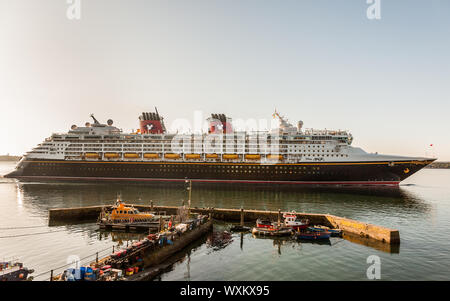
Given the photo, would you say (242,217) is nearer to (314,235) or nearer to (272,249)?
(272,249)

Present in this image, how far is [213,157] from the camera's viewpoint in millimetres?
57500

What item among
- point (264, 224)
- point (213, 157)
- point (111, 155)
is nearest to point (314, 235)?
point (264, 224)

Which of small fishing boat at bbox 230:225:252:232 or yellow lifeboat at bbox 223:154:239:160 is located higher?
yellow lifeboat at bbox 223:154:239:160

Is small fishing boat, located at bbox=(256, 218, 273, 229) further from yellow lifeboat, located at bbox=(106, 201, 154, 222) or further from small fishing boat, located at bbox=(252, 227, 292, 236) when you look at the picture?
yellow lifeboat, located at bbox=(106, 201, 154, 222)

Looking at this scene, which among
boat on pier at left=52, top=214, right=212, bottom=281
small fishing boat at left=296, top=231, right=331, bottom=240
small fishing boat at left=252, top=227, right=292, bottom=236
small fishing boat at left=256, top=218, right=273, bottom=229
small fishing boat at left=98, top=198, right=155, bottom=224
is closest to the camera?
boat on pier at left=52, top=214, right=212, bottom=281

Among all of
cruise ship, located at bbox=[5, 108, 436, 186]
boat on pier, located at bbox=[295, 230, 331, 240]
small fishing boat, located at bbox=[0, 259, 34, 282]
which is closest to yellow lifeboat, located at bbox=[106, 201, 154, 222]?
small fishing boat, located at bbox=[0, 259, 34, 282]

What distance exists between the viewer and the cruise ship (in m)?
50.6

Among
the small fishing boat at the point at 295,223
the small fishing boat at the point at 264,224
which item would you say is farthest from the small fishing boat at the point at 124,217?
the small fishing boat at the point at 295,223

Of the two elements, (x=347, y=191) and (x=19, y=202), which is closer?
(x=19, y=202)

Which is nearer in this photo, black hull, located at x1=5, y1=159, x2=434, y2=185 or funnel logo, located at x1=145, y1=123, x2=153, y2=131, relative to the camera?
black hull, located at x1=5, y1=159, x2=434, y2=185

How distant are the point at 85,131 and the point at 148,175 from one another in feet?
74.7
